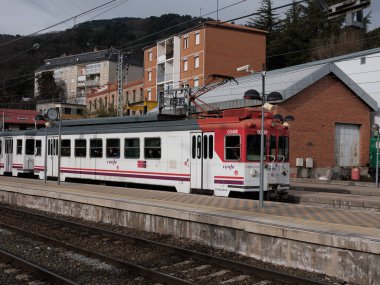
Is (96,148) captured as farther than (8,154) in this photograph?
No

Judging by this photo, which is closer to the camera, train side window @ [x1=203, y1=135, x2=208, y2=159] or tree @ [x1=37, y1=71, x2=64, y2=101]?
train side window @ [x1=203, y1=135, x2=208, y2=159]

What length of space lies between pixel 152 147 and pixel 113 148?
2.68 meters

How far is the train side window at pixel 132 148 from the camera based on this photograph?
18.8 metres

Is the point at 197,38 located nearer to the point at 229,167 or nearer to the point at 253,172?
the point at 229,167

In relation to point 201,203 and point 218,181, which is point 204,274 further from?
point 218,181

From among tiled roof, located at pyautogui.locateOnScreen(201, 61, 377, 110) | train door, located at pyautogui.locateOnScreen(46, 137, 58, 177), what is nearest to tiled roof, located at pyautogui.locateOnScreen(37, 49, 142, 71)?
tiled roof, located at pyautogui.locateOnScreen(201, 61, 377, 110)

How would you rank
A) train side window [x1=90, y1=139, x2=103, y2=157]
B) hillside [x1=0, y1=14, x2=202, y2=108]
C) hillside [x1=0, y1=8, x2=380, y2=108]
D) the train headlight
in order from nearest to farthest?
the train headlight, train side window [x1=90, y1=139, x2=103, y2=157], hillside [x1=0, y1=8, x2=380, y2=108], hillside [x1=0, y1=14, x2=202, y2=108]

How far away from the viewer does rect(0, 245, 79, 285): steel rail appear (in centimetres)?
771

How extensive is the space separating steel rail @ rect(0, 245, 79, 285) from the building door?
28890 millimetres

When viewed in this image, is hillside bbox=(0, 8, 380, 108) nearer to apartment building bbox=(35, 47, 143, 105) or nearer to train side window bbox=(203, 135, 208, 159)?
apartment building bbox=(35, 47, 143, 105)

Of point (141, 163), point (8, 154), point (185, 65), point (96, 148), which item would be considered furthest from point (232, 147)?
point (185, 65)

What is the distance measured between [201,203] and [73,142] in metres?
11.5

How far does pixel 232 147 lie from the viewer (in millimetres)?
15219

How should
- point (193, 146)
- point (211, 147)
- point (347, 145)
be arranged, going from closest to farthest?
point (211, 147)
point (193, 146)
point (347, 145)
